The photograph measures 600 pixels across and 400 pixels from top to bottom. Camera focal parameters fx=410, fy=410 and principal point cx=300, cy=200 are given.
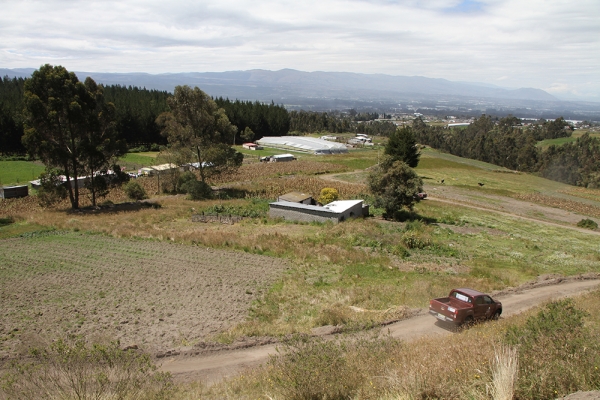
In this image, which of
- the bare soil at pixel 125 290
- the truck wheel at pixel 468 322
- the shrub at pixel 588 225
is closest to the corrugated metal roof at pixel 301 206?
the bare soil at pixel 125 290

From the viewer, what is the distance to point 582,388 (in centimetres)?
690

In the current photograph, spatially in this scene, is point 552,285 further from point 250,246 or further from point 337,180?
point 337,180

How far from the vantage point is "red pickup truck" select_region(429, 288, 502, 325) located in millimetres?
13719

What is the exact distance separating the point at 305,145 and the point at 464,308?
84569 millimetres

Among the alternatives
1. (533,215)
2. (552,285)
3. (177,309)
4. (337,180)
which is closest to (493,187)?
(533,215)

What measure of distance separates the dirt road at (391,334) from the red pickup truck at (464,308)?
52 cm

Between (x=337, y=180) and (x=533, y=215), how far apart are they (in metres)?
24.4

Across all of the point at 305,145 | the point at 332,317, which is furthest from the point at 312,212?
the point at 305,145

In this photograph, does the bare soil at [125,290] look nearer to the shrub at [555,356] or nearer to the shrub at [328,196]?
the shrub at [555,356]

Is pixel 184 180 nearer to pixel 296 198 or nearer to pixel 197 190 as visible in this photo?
pixel 197 190

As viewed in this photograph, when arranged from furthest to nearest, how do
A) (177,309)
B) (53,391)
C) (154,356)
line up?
(177,309)
(154,356)
(53,391)

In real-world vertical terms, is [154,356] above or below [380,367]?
below

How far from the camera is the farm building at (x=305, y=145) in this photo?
302ft

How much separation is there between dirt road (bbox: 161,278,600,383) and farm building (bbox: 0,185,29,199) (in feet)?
129
